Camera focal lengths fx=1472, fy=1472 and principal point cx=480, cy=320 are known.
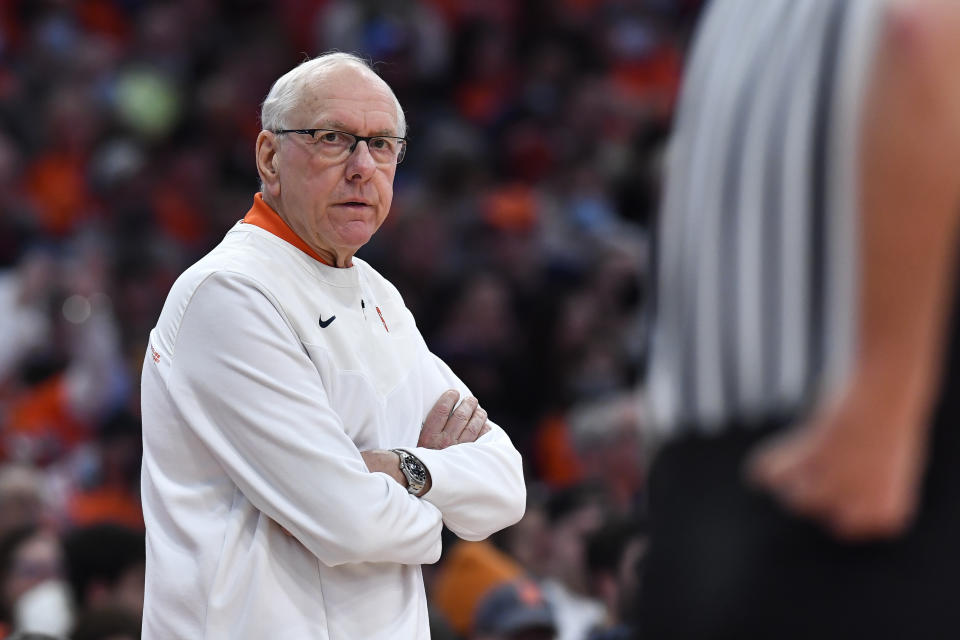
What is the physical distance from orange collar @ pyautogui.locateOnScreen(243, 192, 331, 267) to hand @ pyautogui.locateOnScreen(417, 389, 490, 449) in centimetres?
46

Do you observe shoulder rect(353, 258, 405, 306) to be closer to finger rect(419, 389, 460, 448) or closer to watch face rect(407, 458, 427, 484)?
finger rect(419, 389, 460, 448)

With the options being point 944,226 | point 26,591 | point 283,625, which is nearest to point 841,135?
point 944,226

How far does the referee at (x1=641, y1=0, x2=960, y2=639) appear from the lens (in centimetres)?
149

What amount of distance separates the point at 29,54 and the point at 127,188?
2.02 metres

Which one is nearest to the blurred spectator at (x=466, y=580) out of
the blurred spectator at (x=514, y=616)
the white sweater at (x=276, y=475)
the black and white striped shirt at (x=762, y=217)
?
the blurred spectator at (x=514, y=616)

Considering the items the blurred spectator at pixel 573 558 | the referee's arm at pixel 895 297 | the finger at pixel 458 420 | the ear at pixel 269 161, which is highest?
the referee's arm at pixel 895 297

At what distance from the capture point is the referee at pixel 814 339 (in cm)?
149

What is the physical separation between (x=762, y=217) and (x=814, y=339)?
0.16m

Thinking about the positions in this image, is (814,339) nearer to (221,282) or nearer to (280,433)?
(280,433)

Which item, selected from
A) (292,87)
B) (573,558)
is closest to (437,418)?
(292,87)

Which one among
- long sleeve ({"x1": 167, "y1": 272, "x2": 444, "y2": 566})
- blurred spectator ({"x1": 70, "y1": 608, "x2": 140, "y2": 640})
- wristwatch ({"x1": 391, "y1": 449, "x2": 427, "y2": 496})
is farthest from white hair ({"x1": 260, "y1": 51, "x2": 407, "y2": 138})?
blurred spectator ({"x1": 70, "y1": 608, "x2": 140, "y2": 640})

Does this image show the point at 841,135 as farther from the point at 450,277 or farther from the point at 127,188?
the point at 127,188

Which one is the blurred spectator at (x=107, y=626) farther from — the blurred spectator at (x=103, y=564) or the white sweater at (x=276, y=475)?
the white sweater at (x=276, y=475)

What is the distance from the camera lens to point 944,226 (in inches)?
58.2
